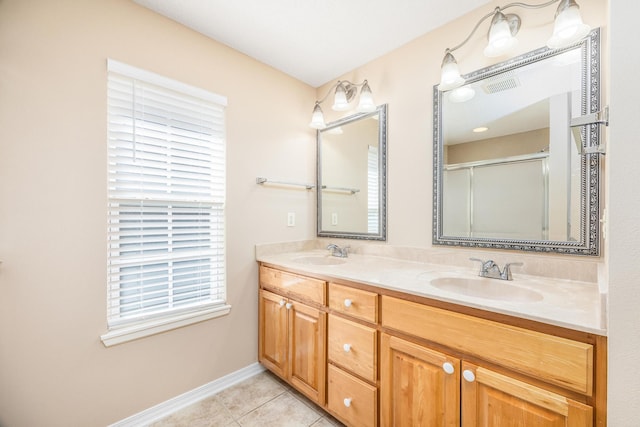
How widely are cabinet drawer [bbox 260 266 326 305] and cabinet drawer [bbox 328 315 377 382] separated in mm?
154

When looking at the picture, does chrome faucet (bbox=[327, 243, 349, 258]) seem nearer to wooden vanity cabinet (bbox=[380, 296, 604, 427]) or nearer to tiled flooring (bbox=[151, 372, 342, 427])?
wooden vanity cabinet (bbox=[380, 296, 604, 427])

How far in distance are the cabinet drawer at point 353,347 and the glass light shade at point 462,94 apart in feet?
4.62

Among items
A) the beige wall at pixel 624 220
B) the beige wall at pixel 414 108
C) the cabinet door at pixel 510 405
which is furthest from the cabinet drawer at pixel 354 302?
the beige wall at pixel 624 220

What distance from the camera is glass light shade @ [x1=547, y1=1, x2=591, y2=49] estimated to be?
1107mm

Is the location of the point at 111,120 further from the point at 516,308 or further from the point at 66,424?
the point at 516,308

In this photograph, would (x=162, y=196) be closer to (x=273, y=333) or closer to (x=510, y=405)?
(x=273, y=333)

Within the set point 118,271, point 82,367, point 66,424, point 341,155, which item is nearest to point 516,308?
point 341,155

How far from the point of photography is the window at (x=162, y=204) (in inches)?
56.3

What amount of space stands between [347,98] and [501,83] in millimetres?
1069

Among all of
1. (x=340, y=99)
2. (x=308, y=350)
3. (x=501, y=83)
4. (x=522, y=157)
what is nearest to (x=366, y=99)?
(x=340, y=99)

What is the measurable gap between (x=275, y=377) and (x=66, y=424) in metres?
1.14

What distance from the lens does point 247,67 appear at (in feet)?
6.49

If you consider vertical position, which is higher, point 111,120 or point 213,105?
point 213,105

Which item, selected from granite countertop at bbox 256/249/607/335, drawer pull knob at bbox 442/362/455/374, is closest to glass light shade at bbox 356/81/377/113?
granite countertop at bbox 256/249/607/335
